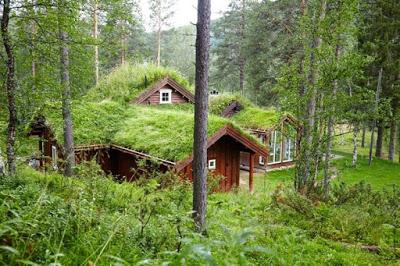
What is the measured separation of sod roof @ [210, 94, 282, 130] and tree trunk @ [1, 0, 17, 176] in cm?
1897

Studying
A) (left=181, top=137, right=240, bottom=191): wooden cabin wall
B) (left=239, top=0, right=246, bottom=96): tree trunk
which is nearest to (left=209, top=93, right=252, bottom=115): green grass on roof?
(left=239, top=0, right=246, bottom=96): tree trunk

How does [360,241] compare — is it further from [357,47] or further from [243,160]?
[357,47]

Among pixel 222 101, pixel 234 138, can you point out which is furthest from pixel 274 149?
pixel 234 138

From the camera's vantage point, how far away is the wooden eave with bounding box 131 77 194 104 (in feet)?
61.7

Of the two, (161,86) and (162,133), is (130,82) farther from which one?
(162,133)

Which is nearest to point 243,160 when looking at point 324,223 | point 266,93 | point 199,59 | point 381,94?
point 266,93

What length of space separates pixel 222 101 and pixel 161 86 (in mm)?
8033

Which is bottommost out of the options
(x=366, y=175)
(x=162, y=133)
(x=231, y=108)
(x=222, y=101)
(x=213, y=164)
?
(x=366, y=175)

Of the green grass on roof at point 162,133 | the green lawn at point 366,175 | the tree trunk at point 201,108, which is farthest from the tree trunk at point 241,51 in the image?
the tree trunk at point 201,108

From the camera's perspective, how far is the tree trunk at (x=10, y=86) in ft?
18.1

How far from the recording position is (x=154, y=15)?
3547cm

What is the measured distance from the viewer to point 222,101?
26547 mm

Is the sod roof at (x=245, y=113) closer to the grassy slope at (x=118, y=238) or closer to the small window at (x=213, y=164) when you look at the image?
the small window at (x=213, y=164)

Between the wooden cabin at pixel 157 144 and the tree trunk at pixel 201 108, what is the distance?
527 centimetres
